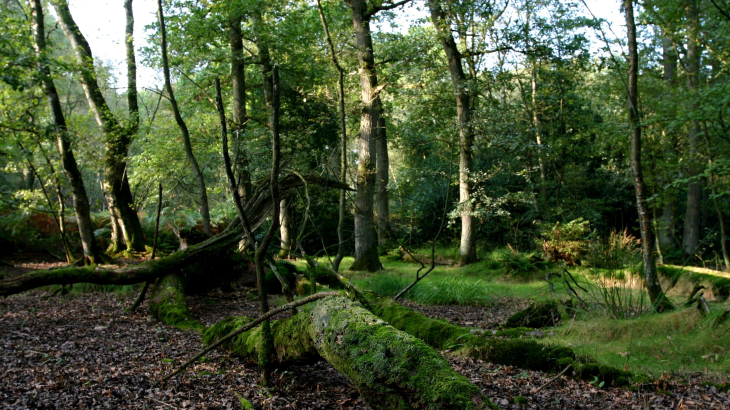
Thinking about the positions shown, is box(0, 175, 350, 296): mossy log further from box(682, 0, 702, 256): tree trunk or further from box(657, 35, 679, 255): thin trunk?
box(657, 35, 679, 255): thin trunk

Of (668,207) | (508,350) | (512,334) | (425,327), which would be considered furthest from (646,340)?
(668,207)

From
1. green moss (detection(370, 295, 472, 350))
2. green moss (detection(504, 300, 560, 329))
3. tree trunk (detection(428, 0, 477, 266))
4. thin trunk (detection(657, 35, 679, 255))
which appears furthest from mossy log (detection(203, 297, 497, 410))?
thin trunk (detection(657, 35, 679, 255))

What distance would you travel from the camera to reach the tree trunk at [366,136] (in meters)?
10.6

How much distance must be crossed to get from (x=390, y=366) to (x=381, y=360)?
0.21 ft

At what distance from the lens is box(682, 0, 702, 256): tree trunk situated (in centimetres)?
1064

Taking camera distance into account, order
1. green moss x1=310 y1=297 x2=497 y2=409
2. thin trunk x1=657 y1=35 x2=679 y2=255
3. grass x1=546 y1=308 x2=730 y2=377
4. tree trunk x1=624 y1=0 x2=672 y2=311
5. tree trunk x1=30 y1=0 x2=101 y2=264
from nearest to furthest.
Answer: green moss x1=310 y1=297 x2=497 y2=409, grass x1=546 y1=308 x2=730 y2=377, tree trunk x1=624 y1=0 x2=672 y2=311, tree trunk x1=30 y1=0 x2=101 y2=264, thin trunk x1=657 y1=35 x2=679 y2=255

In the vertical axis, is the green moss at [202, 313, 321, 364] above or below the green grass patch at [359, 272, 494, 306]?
above

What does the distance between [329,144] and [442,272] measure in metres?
6.07

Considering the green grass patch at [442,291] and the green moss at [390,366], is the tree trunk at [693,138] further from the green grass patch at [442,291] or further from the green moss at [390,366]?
the green moss at [390,366]

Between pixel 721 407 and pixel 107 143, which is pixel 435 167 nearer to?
pixel 107 143

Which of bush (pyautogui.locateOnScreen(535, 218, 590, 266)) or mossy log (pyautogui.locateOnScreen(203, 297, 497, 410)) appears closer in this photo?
mossy log (pyautogui.locateOnScreen(203, 297, 497, 410))

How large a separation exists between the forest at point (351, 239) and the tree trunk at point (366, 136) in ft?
0.18

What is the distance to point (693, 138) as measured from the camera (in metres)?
11.3

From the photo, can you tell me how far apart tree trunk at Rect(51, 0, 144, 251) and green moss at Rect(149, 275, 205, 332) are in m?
3.75
